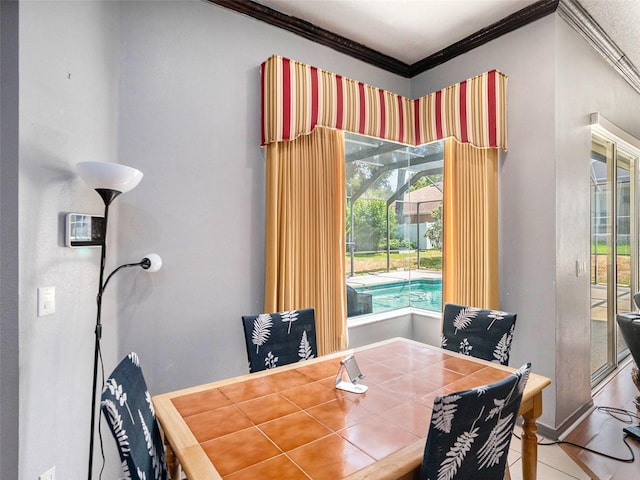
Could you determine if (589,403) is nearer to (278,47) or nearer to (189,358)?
(189,358)

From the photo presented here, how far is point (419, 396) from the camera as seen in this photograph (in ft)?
4.75

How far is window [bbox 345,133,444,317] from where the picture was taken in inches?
125

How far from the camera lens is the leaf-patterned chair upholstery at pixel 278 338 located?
1900mm

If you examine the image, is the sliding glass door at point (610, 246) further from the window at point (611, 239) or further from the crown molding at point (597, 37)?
the crown molding at point (597, 37)

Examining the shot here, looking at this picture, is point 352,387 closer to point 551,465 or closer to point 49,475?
point 49,475

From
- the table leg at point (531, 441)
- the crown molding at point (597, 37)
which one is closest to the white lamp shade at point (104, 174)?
the table leg at point (531, 441)

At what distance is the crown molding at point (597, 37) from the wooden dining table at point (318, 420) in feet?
8.53

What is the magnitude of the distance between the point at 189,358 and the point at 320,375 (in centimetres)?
100

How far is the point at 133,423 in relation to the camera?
1032mm

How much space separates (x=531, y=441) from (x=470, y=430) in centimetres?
84

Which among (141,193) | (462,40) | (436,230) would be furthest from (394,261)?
(141,193)

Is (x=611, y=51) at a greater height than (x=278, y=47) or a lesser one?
greater

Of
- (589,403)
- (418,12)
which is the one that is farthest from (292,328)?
(589,403)

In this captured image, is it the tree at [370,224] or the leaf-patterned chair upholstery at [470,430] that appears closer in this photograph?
the leaf-patterned chair upholstery at [470,430]
